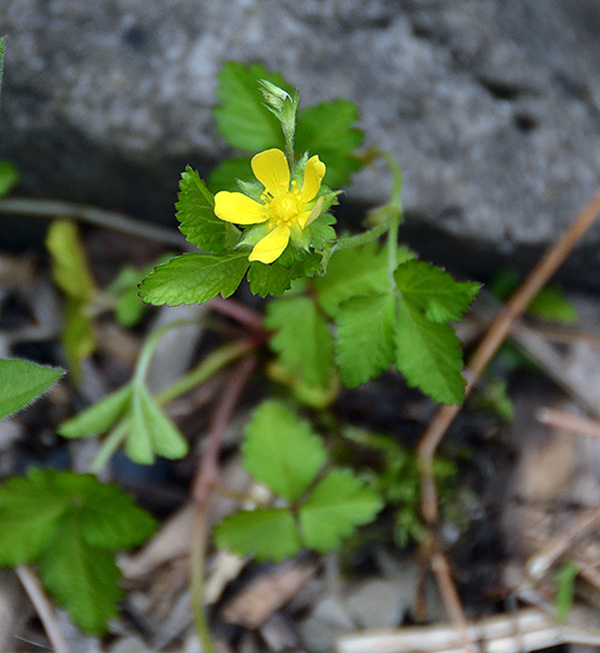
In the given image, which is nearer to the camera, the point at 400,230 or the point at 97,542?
the point at 97,542

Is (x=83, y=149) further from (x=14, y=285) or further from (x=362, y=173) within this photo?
(x=362, y=173)

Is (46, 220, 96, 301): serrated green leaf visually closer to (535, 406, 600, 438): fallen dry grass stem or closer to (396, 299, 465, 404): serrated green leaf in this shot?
(396, 299, 465, 404): serrated green leaf

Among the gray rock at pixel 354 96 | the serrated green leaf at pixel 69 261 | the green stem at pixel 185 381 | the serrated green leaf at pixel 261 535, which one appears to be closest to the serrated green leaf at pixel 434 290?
the gray rock at pixel 354 96

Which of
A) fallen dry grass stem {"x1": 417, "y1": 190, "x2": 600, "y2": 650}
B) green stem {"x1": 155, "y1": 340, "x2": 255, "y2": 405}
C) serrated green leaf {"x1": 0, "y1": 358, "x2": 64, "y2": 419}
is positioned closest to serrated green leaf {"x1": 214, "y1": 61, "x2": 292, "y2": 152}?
green stem {"x1": 155, "y1": 340, "x2": 255, "y2": 405}

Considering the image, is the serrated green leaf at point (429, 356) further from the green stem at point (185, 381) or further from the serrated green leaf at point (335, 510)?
the green stem at point (185, 381)

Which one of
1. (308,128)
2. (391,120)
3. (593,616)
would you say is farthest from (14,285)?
(593,616)

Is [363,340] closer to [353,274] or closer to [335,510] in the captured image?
[353,274]

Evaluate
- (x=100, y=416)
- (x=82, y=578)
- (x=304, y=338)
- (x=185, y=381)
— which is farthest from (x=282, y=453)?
(x=82, y=578)
